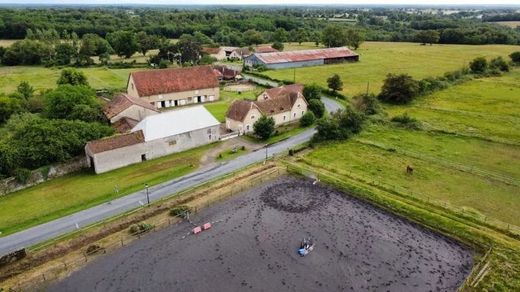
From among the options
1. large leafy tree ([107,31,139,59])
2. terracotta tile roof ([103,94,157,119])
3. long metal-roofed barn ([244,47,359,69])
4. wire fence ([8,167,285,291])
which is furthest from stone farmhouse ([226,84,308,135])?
large leafy tree ([107,31,139,59])

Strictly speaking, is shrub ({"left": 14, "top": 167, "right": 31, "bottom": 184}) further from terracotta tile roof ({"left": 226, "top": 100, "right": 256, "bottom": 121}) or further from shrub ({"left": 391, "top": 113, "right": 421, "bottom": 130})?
shrub ({"left": 391, "top": 113, "right": 421, "bottom": 130})

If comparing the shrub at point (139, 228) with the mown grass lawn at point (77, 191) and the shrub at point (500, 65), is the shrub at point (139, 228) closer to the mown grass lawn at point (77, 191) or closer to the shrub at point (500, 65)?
the mown grass lawn at point (77, 191)

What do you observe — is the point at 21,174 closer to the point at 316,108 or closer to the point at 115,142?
the point at 115,142

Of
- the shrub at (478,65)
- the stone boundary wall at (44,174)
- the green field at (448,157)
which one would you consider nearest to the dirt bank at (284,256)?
the green field at (448,157)

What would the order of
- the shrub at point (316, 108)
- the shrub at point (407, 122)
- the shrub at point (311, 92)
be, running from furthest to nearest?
the shrub at point (311, 92) → the shrub at point (316, 108) → the shrub at point (407, 122)

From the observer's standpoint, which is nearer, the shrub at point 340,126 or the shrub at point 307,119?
the shrub at point 340,126

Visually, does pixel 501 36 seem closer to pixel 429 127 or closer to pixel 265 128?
pixel 429 127

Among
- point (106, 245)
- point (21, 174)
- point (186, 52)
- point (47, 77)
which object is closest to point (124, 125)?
point (21, 174)
